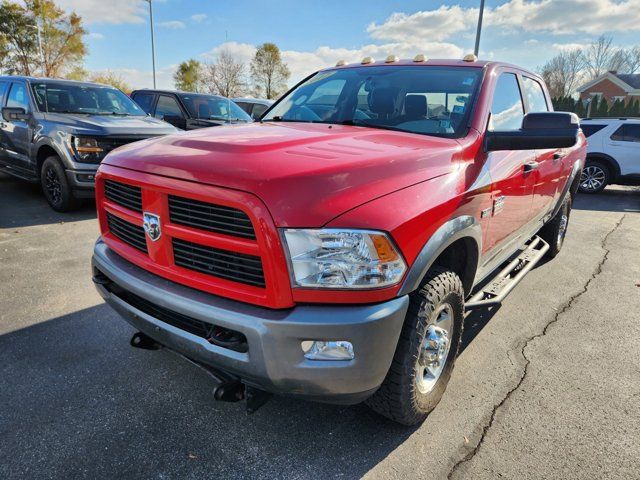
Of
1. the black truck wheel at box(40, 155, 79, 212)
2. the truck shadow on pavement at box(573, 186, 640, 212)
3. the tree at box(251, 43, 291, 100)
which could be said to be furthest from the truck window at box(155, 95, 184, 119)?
the tree at box(251, 43, 291, 100)

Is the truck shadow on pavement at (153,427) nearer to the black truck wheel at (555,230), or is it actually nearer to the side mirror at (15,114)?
the black truck wheel at (555,230)

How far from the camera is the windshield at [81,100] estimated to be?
6805mm

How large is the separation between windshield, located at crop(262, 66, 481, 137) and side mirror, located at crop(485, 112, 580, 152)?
0.23 meters

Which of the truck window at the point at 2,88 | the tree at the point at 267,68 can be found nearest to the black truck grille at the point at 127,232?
the truck window at the point at 2,88

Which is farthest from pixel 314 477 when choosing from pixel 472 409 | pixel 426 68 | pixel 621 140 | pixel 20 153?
pixel 621 140

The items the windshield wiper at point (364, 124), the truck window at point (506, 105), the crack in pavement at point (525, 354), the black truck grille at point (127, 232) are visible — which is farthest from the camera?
the truck window at point (506, 105)

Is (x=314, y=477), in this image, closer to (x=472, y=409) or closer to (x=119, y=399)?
(x=472, y=409)

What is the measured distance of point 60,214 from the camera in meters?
6.41

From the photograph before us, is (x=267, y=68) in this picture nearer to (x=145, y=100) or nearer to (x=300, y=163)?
→ (x=145, y=100)

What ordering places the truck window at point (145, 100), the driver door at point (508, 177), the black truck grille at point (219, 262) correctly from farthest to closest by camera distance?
the truck window at point (145, 100)
the driver door at point (508, 177)
the black truck grille at point (219, 262)

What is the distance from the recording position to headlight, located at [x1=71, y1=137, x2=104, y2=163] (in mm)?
6043

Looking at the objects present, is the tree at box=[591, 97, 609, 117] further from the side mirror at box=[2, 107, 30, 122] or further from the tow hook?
the tow hook

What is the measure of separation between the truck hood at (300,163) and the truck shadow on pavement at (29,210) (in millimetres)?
4334

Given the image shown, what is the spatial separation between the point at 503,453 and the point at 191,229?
1881 mm
